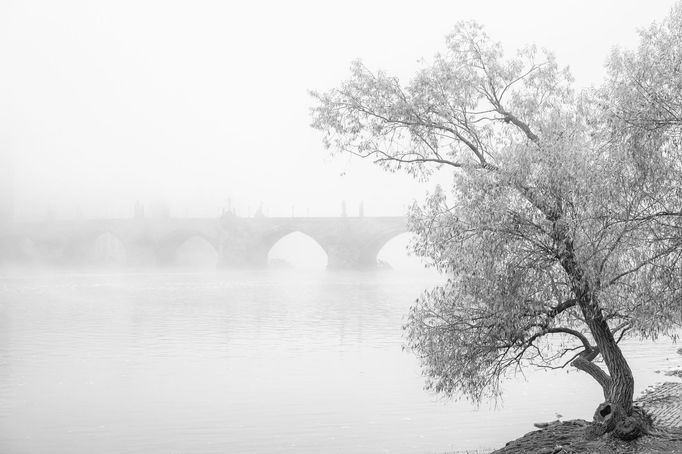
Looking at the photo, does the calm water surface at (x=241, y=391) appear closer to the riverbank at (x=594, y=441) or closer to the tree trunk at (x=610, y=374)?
the riverbank at (x=594, y=441)

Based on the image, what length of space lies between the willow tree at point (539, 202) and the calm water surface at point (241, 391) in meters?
4.05

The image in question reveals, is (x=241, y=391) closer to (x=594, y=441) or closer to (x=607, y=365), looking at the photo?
(x=594, y=441)

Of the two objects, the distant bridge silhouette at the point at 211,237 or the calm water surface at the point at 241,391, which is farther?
the distant bridge silhouette at the point at 211,237

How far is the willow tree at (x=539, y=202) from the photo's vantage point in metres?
8.72

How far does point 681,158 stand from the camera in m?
8.59

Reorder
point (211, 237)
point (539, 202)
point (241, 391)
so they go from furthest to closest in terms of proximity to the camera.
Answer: point (211, 237)
point (241, 391)
point (539, 202)

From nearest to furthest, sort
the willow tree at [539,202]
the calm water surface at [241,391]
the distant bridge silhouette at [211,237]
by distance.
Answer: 1. the willow tree at [539,202]
2. the calm water surface at [241,391]
3. the distant bridge silhouette at [211,237]

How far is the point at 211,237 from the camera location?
110 meters

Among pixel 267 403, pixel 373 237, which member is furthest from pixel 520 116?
pixel 373 237

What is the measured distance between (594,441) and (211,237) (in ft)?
338

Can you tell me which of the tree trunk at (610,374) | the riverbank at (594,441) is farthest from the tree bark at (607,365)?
the riverbank at (594,441)

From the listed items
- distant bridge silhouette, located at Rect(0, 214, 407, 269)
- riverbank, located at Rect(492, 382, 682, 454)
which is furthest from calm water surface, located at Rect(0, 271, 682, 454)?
distant bridge silhouette, located at Rect(0, 214, 407, 269)

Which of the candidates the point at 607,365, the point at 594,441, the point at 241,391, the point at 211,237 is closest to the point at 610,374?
the point at 607,365

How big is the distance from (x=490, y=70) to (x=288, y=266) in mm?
150173
